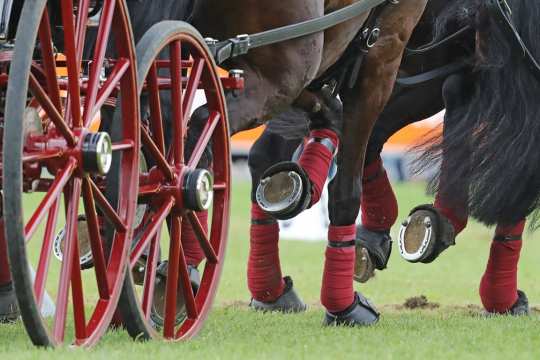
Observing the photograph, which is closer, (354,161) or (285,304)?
(354,161)

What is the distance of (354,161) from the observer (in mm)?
5578

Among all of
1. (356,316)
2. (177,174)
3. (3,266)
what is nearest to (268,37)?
(177,174)

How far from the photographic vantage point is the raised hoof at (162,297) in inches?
189

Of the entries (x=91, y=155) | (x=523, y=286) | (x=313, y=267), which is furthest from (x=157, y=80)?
(x=313, y=267)

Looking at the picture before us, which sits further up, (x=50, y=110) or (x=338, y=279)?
(x=50, y=110)

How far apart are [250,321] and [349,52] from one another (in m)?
1.18

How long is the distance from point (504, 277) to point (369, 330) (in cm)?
130

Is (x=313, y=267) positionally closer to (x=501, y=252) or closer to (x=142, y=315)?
(x=501, y=252)

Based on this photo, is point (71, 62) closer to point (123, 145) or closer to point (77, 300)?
point (123, 145)

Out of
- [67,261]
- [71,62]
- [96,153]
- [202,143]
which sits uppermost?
[71,62]

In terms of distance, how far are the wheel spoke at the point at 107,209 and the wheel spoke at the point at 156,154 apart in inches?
9.8

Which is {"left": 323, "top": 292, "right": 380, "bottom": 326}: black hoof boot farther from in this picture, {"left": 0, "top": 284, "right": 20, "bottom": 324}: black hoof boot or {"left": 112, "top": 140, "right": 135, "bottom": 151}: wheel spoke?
{"left": 112, "top": 140, "right": 135, "bottom": 151}: wheel spoke

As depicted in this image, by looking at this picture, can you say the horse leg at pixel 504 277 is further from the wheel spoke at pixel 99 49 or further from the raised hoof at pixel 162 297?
the wheel spoke at pixel 99 49

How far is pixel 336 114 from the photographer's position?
5.64 m
